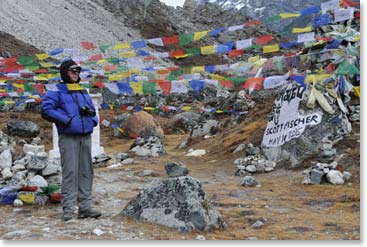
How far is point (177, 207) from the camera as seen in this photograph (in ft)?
18.6

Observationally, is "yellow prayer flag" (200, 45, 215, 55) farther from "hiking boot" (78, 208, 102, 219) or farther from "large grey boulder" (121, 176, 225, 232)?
"hiking boot" (78, 208, 102, 219)

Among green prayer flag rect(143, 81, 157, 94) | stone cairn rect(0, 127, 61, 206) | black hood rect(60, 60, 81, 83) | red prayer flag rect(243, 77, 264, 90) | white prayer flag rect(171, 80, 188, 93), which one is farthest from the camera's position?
green prayer flag rect(143, 81, 157, 94)

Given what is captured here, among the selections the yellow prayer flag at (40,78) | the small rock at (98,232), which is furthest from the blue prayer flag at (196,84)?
the yellow prayer flag at (40,78)

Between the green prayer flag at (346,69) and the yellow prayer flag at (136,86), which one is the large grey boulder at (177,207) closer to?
the yellow prayer flag at (136,86)

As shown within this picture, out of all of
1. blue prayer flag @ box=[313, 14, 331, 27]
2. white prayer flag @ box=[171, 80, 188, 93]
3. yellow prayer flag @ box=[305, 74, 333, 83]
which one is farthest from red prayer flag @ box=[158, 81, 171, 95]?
blue prayer flag @ box=[313, 14, 331, 27]

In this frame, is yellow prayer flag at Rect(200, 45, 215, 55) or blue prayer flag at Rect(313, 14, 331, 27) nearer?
yellow prayer flag at Rect(200, 45, 215, 55)

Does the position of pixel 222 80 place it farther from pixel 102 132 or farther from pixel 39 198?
pixel 102 132

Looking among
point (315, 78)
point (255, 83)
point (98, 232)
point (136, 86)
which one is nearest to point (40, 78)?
point (136, 86)

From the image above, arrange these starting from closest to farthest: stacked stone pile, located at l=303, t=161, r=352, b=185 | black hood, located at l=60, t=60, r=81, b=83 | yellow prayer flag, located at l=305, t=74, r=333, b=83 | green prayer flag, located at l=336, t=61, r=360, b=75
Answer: black hood, located at l=60, t=60, r=81, b=83, stacked stone pile, located at l=303, t=161, r=352, b=185, yellow prayer flag, located at l=305, t=74, r=333, b=83, green prayer flag, located at l=336, t=61, r=360, b=75

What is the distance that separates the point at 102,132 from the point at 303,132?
11640mm

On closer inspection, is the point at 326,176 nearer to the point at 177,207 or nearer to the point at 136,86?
the point at 177,207

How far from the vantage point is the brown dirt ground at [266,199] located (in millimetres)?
5488

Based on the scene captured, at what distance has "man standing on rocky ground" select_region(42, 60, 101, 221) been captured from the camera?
593 centimetres

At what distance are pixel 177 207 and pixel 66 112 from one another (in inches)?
64.8
